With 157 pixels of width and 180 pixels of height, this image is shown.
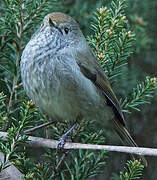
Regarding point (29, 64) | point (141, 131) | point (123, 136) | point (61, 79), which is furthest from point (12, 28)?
point (141, 131)

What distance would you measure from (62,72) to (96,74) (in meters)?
0.40

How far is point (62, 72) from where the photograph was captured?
3.14 m

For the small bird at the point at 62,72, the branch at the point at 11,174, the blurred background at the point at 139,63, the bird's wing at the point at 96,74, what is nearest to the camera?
the branch at the point at 11,174

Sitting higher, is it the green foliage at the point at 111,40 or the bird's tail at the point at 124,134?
A: the green foliage at the point at 111,40

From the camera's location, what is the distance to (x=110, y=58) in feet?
Answer: 10.5

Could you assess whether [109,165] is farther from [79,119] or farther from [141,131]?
[79,119]

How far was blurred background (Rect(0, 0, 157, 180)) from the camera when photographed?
407cm

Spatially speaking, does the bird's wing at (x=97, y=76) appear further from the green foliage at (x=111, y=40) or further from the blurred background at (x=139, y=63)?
the blurred background at (x=139, y=63)

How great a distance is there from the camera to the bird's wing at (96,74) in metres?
3.35

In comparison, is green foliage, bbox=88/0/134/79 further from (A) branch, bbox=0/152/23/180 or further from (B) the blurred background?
(A) branch, bbox=0/152/23/180

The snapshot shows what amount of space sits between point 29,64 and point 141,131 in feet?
5.45

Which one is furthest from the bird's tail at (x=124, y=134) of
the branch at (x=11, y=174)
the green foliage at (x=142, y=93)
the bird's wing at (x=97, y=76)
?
the branch at (x=11, y=174)

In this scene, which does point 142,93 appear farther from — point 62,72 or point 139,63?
point 139,63

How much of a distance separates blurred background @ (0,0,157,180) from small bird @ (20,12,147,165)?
2.22 ft
